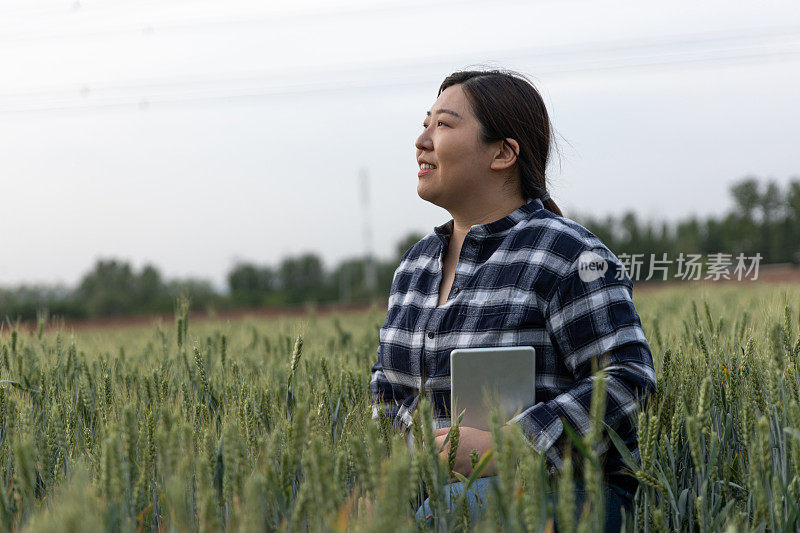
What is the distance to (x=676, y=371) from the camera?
1712mm

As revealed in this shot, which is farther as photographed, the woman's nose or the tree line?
the tree line

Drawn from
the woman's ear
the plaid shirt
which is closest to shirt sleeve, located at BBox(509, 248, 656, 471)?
the plaid shirt

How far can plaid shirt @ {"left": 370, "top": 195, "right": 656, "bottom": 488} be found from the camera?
1.50 metres

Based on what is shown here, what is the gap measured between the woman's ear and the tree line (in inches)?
436

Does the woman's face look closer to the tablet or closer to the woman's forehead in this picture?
the woman's forehead

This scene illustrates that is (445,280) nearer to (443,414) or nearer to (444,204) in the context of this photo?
(444,204)

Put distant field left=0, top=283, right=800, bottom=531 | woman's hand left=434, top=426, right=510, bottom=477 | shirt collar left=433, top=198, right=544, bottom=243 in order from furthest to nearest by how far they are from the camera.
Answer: shirt collar left=433, top=198, right=544, bottom=243 < woman's hand left=434, top=426, right=510, bottom=477 < distant field left=0, top=283, right=800, bottom=531

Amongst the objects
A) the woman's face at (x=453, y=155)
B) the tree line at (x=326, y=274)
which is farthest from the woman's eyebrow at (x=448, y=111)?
the tree line at (x=326, y=274)

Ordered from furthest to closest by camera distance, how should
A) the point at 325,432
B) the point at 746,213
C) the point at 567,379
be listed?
the point at 746,213, the point at 567,379, the point at 325,432

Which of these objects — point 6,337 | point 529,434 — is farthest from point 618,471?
point 6,337

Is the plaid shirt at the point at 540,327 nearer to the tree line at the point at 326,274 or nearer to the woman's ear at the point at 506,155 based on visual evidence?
the woman's ear at the point at 506,155

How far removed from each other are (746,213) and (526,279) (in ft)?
112

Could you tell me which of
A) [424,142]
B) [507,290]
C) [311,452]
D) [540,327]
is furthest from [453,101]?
[311,452]

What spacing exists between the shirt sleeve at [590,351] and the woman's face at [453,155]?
386 mm
